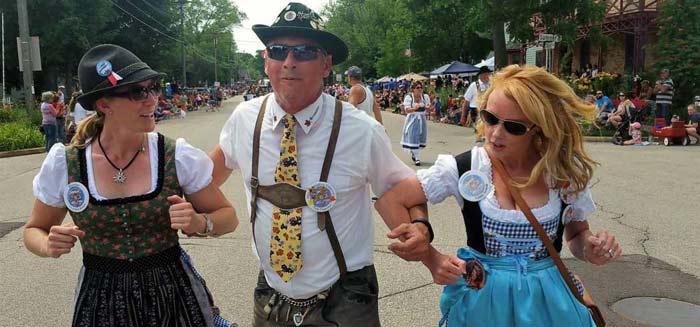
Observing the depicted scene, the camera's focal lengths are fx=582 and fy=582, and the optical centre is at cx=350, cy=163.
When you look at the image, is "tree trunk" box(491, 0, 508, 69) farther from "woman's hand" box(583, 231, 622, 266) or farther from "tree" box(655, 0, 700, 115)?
"woman's hand" box(583, 231, 622, 266)

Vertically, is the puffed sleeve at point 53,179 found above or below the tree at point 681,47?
below

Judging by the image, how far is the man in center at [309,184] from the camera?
7.57 feet

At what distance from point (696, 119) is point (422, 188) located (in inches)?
618

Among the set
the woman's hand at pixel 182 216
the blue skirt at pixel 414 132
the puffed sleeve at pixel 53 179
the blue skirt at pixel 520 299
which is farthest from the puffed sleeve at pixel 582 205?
the blue skirt at pixel 414 132

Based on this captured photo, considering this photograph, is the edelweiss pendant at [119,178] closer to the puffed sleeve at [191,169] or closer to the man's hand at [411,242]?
the puffed sleeve at [191,169]

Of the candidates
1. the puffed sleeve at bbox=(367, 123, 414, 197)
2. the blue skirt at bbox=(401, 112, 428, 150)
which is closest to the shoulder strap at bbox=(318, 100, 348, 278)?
the puffed sleeve at bbox=(367, 123, 414, 197)

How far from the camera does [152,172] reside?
93.4 inches

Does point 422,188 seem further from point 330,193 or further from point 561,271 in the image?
point 561,271

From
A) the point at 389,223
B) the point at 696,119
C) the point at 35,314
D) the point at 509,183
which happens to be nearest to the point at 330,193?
the point at 389,223

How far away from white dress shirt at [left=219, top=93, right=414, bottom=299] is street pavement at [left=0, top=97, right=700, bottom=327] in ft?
6.09

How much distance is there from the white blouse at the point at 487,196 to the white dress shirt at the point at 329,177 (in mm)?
165

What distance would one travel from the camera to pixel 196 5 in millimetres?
72000

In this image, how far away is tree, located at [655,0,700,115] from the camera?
18531 mm

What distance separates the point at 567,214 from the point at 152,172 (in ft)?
5.48
